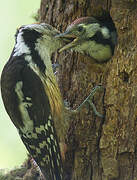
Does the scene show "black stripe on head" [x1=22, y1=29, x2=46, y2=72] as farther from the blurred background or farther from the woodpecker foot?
the blurred background

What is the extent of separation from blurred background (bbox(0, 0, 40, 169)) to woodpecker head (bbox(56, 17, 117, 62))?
1952 millimetres

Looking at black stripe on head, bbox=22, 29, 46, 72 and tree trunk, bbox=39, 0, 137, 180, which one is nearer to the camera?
tree trunk, bbox=39, 0, 137, 180

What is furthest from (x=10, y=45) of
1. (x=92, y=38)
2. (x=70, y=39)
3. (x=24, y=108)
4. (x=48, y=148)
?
(x=48, y=148)

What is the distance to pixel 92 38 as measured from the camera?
3.44 meters

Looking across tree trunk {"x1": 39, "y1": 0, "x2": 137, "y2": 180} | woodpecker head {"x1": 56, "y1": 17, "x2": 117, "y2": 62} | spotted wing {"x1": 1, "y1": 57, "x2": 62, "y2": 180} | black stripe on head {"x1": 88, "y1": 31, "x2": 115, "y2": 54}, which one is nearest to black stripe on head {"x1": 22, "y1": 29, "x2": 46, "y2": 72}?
spotted wing {"x1": 1, "y1": 57, "x2": 62, "y2": 180}

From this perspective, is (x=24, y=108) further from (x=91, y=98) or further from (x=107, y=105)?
(x=107, y=105)

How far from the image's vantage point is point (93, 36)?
343cm

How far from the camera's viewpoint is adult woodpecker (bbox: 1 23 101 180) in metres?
3.14

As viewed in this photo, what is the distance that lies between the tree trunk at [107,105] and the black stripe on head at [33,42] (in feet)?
1.15

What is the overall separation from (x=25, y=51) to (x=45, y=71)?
22cm

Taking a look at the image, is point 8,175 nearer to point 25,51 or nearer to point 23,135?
point 23,135

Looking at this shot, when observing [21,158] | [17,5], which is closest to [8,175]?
[21,158]

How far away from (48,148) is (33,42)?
0.85 m

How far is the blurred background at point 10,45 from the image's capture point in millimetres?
5266
